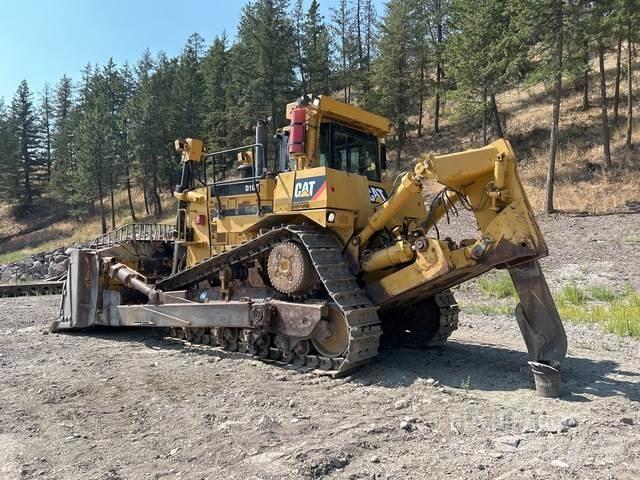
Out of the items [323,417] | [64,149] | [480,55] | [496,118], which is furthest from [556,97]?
[64,149]

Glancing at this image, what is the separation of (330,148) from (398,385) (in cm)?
342

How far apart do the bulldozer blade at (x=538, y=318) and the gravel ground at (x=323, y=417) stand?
0.47 meters

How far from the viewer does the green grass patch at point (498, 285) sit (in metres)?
12.6

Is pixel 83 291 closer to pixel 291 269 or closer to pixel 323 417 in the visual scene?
pixel 291 269

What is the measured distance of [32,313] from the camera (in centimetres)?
1381

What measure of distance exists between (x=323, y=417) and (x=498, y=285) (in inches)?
345

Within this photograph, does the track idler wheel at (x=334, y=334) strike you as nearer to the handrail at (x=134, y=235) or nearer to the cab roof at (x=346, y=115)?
the cab roof at (x=346, y=115)

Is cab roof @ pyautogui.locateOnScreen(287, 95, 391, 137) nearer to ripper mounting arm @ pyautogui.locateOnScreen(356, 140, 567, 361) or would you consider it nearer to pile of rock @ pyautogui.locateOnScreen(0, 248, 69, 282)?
ripper mounting arm @ pyautogui.locateOnScreen(356, 140, 567, 361)

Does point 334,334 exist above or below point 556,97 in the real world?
below

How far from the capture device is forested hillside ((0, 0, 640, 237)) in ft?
74.5

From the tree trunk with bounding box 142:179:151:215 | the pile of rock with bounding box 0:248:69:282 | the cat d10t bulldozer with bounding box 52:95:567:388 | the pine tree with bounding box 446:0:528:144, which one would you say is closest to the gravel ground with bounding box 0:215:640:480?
the cat d10t bulldozer with bounding box 52:95:567:388

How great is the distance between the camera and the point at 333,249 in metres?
7.06

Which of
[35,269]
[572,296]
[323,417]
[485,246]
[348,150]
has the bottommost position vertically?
[323,417]

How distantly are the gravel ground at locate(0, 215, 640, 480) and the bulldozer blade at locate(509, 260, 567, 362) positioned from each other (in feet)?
1.53
